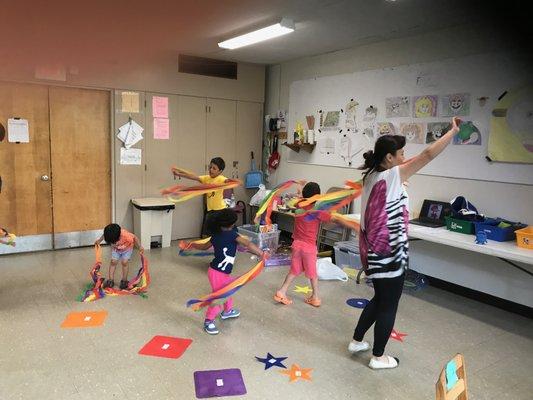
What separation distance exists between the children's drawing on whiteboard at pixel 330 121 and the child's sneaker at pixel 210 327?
3.44 meters

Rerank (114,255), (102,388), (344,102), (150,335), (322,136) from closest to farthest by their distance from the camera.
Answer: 1. (102,388)
2. (150,335)
3. (114,255)
4. (344,102)
5. (322,136)

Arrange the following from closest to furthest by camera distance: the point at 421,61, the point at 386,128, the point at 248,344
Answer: the point at 248,344, the point at 421,61, the point at 386,128

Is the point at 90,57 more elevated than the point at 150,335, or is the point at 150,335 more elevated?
the point at 90,57

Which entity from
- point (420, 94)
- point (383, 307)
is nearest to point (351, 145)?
point (420, 94)

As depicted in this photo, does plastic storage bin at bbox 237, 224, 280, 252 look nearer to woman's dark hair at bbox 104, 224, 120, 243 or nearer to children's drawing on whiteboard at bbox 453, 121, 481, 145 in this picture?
woman's dark hair at bbox 104, 224, 120, 243

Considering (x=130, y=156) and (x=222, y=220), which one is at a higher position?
(x=130, y=156)

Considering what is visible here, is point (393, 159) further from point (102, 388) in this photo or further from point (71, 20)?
point (71, 20)

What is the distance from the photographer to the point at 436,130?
4.71 m

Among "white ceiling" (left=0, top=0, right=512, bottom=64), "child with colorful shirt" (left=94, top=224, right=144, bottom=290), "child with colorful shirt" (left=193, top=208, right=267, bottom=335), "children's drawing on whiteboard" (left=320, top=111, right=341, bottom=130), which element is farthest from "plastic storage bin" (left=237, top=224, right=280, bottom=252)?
"white ceiling" (left=0, top=0, right=512, bottom=64)

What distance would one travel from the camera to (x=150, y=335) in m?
3.41

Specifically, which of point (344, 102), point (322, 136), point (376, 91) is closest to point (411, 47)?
point (376, 91)

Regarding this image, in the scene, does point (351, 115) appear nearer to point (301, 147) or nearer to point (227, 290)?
point (301, 147)

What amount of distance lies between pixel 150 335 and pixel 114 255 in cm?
123

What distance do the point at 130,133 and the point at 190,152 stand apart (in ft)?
3.11
